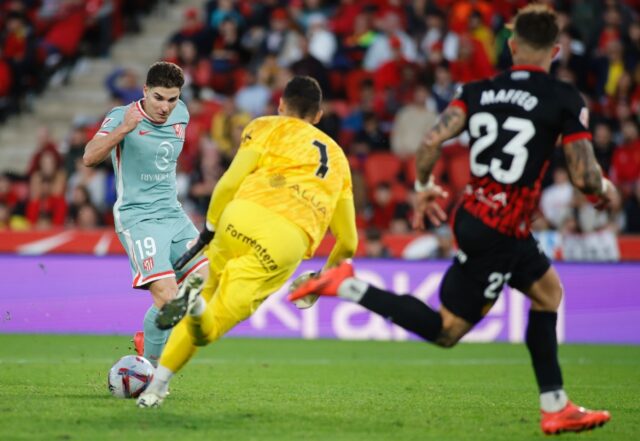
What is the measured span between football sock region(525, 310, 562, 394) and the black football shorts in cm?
25

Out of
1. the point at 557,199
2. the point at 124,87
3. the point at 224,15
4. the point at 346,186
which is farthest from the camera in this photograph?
the point at 224,15

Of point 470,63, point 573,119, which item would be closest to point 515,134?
point 573,119

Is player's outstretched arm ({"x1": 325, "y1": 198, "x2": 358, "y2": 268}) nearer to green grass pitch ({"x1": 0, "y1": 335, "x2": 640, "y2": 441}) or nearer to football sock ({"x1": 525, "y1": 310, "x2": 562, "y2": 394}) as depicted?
green grass pitch ({"x1": 0, "y1": 335, "x2": 640, "y2": 441})

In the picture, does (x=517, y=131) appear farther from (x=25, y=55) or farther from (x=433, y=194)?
(x=25, y=55)

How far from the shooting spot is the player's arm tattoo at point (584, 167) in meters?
6.59

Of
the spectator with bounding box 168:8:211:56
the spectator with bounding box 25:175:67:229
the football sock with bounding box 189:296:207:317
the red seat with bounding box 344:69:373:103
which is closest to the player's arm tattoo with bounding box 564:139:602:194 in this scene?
the football sock with bounding box 189:296:207:317

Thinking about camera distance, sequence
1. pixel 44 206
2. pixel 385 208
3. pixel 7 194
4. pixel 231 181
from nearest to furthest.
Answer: pixel 231 181, pixel 385 208, pixel 44 206, pixel 7 194

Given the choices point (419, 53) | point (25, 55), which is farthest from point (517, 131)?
point (25, 55)

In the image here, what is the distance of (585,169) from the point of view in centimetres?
660

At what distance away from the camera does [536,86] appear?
6793 mm

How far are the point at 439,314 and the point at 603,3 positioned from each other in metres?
14.4

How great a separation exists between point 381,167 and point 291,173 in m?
10.7

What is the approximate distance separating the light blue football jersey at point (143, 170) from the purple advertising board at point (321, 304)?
624cm

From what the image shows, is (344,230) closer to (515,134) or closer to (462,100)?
(462,100)
